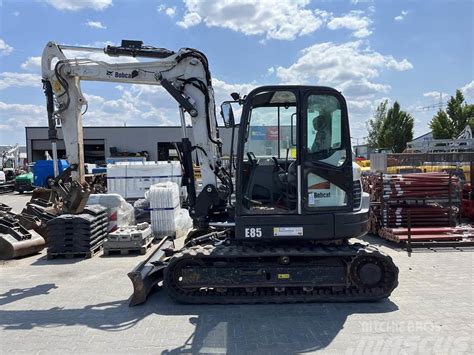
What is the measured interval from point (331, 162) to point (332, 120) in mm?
598

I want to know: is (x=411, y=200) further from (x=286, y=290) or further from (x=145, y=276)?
(x=145, y=276)

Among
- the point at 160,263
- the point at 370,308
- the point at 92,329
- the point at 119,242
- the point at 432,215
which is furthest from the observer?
the point at 432,215

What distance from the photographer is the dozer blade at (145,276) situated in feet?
19.6

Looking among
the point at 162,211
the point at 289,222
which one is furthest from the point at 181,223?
the point at 289,222

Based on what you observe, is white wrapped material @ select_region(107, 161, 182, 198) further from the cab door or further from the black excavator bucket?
the cab door

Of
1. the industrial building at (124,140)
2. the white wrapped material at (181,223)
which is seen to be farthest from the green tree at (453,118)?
the white wrapped material at (181,223)

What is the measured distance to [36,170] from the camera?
96.1 feet

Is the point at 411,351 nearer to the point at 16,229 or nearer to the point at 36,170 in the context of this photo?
the point at 16,229

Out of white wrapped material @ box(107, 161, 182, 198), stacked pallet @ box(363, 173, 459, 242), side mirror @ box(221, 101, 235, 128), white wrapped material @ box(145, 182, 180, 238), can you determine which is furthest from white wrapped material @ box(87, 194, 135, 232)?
stacked pallet @ box(363, 173, 459, 242)

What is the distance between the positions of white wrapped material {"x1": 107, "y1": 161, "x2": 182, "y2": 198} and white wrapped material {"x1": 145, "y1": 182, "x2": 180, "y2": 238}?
4872 millimetres

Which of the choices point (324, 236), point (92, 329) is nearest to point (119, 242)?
point (92, 329)

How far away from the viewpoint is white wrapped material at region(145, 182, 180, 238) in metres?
10.8

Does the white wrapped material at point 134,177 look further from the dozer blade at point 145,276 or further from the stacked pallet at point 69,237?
the dozer blade at point 145,276

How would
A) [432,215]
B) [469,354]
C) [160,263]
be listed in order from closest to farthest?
[469,354], [160,263], [432,215]
